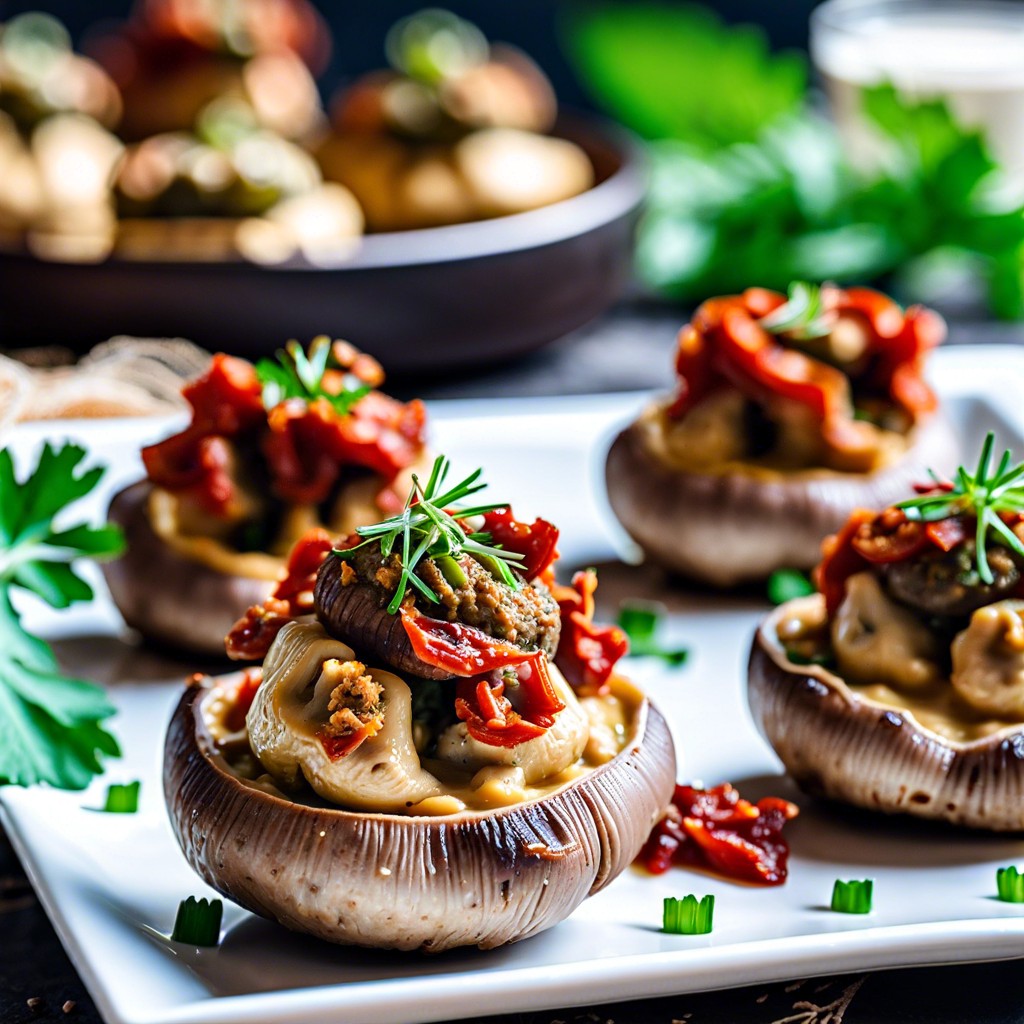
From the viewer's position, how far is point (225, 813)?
3045mm

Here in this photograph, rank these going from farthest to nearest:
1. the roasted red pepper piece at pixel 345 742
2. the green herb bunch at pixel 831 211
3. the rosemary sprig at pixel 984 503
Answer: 1. the green herb bunch at pixel 831 211
2. the rosemary sprig at pixel 984 503
3. the roasted red pepper piece at pixel 345 742

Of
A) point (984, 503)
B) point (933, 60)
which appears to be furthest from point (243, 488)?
point (933, 60)

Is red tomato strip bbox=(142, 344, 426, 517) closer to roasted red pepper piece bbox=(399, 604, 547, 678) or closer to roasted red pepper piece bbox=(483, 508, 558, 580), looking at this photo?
roasted red pepper piece bbox=(483, 508, 558, 580)

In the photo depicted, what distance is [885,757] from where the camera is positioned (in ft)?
11.2

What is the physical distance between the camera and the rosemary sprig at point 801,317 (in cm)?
469

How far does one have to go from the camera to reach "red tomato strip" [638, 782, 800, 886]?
3336 millimetres

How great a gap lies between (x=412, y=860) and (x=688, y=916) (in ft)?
A: 1.80

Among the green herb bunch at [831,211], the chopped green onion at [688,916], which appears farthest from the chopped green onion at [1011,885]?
the green herb bunch at [831,211]

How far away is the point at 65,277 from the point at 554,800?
379 cm

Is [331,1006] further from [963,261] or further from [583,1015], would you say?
[963,261]

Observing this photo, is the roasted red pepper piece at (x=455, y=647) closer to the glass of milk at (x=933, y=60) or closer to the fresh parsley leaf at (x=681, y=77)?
the glass of milk at (x=933, y=60)

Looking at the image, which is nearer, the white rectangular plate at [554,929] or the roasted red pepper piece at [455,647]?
the white rectangular plate at [554,929]

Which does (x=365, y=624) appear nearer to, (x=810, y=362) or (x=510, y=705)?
(x=510, y=705)

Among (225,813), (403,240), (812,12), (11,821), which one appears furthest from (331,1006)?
(812,12)
